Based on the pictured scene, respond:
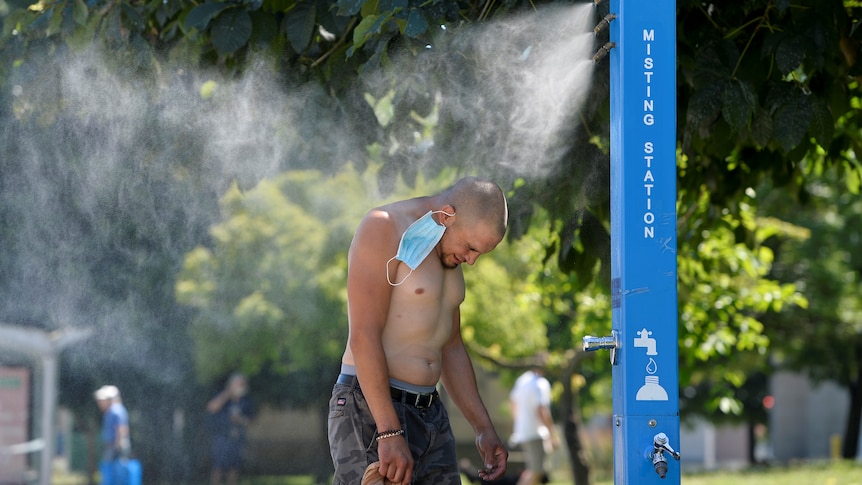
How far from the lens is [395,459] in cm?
342

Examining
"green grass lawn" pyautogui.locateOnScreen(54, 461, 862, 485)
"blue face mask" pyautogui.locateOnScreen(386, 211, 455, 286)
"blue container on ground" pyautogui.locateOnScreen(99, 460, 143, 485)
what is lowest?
"green grass lawn" pyautogui.locateOnScreen(54, 461, 862, 485)

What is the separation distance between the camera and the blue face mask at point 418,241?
3.54 meters

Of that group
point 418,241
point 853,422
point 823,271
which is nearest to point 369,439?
point 418,241

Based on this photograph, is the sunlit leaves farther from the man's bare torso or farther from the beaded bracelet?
the beaded bracelet

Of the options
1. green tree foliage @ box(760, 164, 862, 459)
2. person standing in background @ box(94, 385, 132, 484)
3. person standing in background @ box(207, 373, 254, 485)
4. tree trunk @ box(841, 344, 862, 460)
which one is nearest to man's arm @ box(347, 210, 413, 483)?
person standing in background @ box(94, 385, 132, 484)

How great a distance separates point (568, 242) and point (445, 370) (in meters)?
1.17

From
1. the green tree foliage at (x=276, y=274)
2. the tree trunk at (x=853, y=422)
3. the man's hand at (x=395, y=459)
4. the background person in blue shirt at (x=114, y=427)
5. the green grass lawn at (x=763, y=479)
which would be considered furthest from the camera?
the tree trunk at (x=853, y=422)

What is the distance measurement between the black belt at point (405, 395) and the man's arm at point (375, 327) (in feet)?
0.39

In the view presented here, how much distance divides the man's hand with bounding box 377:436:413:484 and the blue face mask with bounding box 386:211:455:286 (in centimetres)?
51

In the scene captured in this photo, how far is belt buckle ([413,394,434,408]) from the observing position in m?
3.68

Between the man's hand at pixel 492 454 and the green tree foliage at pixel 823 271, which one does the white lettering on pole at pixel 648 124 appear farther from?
the green tree foliage at pixel 823 271

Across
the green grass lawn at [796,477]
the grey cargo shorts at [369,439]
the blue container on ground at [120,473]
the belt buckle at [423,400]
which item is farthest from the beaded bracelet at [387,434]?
the green grass lawn at [796,477]

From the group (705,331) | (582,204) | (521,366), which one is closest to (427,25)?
(582,204)

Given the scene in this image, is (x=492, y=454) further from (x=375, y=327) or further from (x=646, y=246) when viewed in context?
(x=646, y=246)
